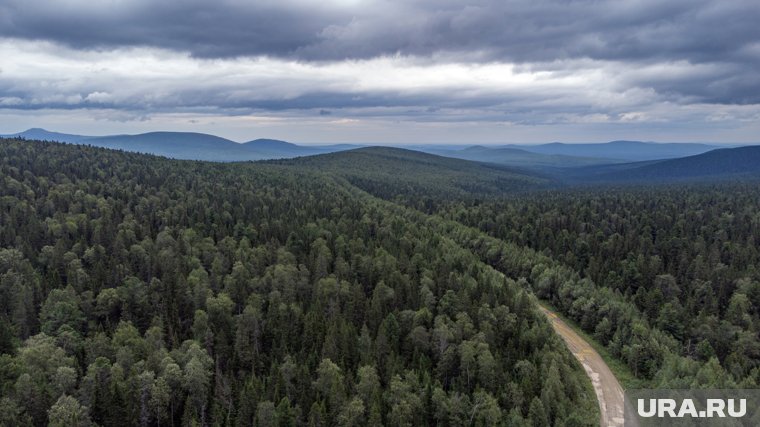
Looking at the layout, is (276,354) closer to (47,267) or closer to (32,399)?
(32,399)

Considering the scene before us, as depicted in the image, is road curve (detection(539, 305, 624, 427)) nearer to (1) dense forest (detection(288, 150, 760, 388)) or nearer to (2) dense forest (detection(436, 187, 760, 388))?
(1) dense forest (detection(288, 150, 760, 388))

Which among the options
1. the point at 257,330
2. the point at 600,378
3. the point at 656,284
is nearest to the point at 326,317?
the point at 257,330

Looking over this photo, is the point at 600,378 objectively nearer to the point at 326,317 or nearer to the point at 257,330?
the point at 326,317

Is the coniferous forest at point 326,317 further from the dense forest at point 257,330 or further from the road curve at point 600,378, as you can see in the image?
the road curve at point 600,378

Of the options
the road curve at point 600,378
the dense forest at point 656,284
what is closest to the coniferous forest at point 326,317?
the dense forest at point 656,284

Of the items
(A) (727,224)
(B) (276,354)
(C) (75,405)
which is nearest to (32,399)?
(C) (75,405)

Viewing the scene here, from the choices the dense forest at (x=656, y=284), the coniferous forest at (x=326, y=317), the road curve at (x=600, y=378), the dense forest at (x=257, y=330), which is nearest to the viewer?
the dense forest at (x=257, y=330)
